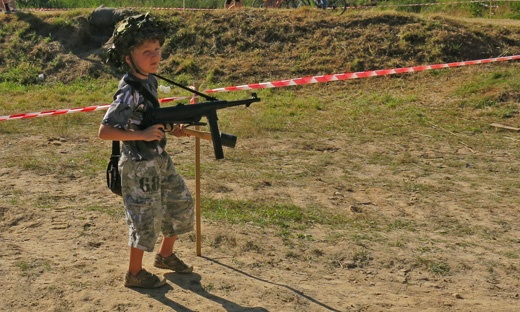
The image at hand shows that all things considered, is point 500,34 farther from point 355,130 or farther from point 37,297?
point 37,297

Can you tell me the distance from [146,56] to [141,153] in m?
0.62

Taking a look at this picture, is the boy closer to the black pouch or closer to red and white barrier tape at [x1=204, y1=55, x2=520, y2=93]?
the black pouch

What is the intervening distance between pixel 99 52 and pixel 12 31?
226cm

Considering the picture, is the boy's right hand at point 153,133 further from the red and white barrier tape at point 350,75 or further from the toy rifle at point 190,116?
the red and white barrier tape at point 350,75

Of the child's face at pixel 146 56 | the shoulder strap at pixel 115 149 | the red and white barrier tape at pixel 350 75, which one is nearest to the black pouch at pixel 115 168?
the shoulder strap at pixel 115 149

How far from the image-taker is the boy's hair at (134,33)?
4.71 meters

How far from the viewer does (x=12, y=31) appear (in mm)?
16172

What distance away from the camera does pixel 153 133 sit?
4711 millimetres

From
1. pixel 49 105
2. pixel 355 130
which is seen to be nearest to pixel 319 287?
pixel 355 130

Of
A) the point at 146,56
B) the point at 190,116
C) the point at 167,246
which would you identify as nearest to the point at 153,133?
the point at 190,116

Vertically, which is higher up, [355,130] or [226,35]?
[226,35]

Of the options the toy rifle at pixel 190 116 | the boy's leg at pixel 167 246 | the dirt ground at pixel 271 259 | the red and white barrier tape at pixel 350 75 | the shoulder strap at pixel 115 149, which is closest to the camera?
the toy rifle at pixel 190 116

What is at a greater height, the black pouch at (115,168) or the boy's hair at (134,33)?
the boy's hair at (134,33)

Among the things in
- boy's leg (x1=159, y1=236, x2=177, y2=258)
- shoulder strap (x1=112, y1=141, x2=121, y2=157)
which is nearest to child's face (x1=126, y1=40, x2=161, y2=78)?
shoulder strap (x1=112, y1=141, x2=121, y2=157)
